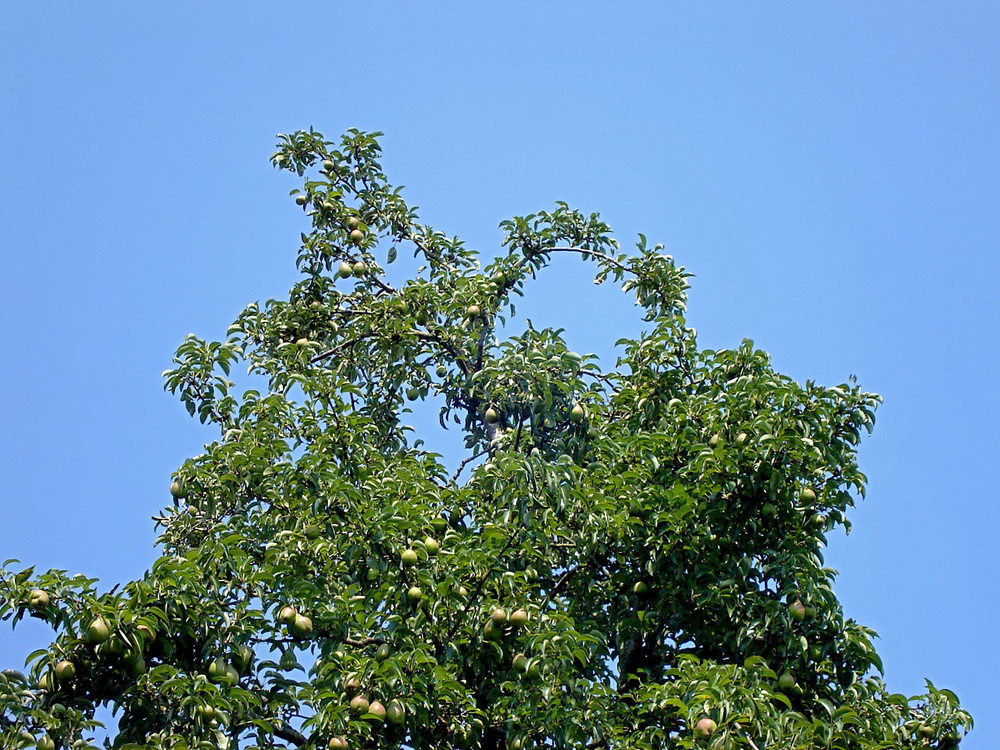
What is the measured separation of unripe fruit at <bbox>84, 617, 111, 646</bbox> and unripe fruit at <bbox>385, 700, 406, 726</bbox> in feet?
4.83

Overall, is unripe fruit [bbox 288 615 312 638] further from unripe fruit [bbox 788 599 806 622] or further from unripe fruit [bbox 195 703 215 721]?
unripe fruit [bbox 788 599 806 622]

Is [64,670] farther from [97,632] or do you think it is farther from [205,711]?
[205,711]

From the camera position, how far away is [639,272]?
1072cm

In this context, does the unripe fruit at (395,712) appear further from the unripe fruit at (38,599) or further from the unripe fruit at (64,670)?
the unripe fruit at (38,599)

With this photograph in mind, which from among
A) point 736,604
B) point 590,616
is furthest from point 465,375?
point 736,604

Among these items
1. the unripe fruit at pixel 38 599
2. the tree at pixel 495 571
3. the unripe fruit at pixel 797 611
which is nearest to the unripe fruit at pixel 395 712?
the tree at pixel 495 571

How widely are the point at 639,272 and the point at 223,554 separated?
456 centimetres

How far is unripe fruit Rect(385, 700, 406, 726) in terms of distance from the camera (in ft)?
22.2

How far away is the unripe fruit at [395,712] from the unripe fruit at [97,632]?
1471mm

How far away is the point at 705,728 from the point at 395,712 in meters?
1.59

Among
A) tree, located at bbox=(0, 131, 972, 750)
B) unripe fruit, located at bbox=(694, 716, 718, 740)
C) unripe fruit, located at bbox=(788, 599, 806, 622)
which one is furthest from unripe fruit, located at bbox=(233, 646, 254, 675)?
unripe fruit, located at bbox=(788, 599, 806, 622)

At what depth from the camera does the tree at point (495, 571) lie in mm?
6770

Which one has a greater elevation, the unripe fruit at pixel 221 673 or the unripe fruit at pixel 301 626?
the unripe fruit at pixel 301 626

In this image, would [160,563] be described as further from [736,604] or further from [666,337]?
[666,337]
